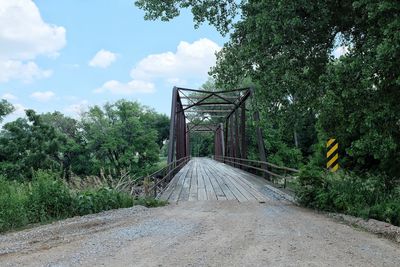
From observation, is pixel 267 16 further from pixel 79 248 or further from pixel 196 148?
pixel 196 148

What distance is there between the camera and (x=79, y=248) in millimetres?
4785

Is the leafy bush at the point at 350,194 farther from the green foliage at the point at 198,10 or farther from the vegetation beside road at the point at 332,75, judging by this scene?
the green foliage at the point at 198,10

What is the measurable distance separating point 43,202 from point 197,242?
3.43 metres

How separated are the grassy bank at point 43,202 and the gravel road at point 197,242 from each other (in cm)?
49

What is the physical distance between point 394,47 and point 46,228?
5.66 m

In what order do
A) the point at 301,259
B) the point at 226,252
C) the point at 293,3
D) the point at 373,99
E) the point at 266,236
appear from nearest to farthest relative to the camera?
the point at 301,259
the point at 226,252
the point at 266,236
the point at 373,99
the point at 293,3

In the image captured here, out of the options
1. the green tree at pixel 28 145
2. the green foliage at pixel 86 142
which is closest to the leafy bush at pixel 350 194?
the green foliage at pixel 86 142

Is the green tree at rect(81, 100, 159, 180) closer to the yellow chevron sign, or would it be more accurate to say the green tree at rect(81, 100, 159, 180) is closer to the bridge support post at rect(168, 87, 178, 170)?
the bridge support post at rect(168, 87, 178, 170)

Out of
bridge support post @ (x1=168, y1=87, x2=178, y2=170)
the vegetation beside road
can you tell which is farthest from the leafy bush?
bridge support post @ (x1=168, y1=87, x2=178, y2=170)

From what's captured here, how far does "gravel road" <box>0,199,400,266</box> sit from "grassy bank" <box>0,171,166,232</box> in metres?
0.49

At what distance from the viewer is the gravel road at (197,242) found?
4203 millimetres

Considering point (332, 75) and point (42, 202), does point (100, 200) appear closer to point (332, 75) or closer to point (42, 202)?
point (42, 202)

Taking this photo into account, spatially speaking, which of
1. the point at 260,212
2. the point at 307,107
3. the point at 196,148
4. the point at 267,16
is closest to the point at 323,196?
the point at 260,212

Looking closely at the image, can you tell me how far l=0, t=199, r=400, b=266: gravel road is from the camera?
13.8 feet
